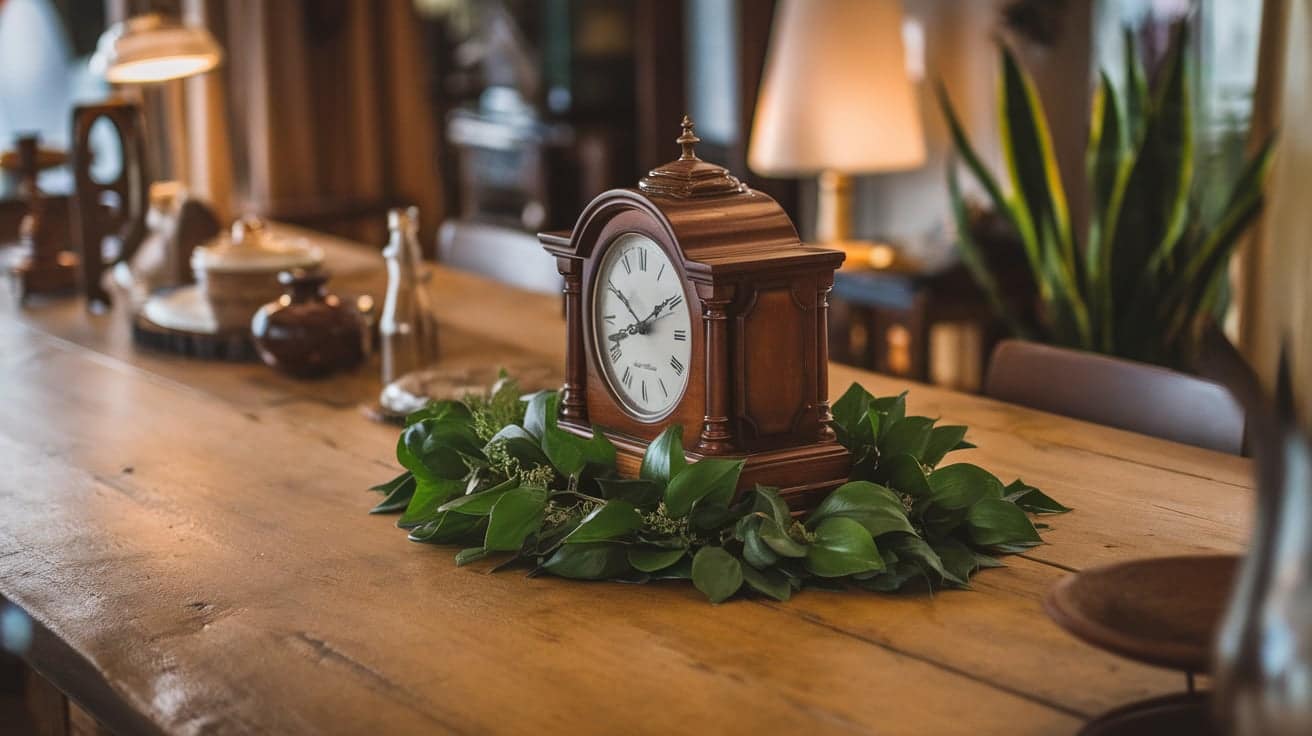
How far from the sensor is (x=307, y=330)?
7.00 ft

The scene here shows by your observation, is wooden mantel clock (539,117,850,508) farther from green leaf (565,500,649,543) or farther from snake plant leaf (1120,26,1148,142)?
snake plant leaf (1120,26,1148,142)

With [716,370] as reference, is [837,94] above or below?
above

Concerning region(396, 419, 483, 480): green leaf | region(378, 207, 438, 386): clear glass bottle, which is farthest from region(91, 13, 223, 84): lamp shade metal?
region(396, 419, 483, 480): green leaf

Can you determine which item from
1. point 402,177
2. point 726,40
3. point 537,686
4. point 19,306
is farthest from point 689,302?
point 402,177

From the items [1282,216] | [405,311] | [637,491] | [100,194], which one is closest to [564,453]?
[637,491]

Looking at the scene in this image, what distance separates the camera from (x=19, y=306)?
279 centimetres

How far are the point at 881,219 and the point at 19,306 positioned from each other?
265 cm

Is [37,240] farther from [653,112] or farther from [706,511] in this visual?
[653,112]

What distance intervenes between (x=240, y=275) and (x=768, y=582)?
1.36 metres

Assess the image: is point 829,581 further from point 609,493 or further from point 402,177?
point 402,177

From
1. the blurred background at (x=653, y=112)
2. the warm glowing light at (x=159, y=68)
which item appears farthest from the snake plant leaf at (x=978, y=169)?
the warm glowing light at (x=159, y=68)

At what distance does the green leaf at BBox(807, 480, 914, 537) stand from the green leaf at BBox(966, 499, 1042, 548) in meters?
0.07

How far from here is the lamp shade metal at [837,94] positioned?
3869 mm

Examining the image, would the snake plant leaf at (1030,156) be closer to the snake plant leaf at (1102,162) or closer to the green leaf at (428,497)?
the snake plant leaf at (1102,162)
